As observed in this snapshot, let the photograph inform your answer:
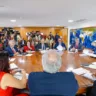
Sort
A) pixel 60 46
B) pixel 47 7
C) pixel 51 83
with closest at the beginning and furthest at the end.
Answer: pixel 51 83 < pixel 47 7 < pixel 60 46

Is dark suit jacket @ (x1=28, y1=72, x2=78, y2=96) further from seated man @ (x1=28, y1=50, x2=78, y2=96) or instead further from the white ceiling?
the white ceiling

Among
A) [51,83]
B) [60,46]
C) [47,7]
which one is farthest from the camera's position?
[60,46]

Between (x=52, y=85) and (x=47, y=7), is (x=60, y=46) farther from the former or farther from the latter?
(x=52, y=85)

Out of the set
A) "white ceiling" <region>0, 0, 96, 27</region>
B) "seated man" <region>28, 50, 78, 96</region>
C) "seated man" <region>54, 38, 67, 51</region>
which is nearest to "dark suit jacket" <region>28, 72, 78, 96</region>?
"seated man" <region>28, 50, 78, 96</region>

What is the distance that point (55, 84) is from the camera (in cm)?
134

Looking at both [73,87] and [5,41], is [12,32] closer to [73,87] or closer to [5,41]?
[5,41]

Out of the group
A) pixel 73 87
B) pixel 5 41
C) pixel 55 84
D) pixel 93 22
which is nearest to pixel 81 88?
pixel 73 87

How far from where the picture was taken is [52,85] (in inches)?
52.5

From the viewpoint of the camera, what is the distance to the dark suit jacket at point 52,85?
4.37 ft

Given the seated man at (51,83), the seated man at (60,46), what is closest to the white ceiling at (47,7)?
the seated man at (60,46)

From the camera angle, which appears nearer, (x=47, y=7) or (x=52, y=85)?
(x=52, y=85)

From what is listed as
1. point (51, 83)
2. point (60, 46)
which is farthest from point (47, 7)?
point (51, 83)

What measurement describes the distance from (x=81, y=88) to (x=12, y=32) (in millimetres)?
9613

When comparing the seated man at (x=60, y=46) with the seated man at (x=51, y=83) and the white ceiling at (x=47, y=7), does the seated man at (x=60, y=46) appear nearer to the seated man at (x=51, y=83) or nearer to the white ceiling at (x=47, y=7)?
the white ceiling at (x=47, y=7)
